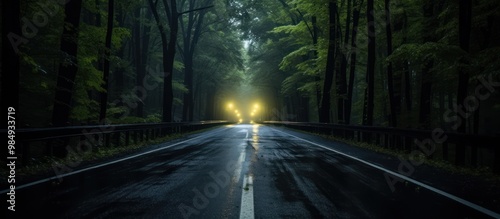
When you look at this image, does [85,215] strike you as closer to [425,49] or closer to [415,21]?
[425,49]

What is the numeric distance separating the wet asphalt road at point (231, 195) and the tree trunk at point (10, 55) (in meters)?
3.24

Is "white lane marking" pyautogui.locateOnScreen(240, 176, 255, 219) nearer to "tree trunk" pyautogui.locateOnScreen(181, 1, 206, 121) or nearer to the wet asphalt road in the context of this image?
the wet asphalt road

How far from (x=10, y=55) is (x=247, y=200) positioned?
26.5ft

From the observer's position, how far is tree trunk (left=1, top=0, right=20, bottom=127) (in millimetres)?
9664

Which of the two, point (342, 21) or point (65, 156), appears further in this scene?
point (342, 21)

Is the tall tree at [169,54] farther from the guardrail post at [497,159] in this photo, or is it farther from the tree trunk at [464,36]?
the guardrail post at [497,159]

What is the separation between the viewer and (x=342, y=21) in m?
30.5

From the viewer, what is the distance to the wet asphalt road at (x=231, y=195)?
496 centimetres

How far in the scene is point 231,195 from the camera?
5980 millimetres

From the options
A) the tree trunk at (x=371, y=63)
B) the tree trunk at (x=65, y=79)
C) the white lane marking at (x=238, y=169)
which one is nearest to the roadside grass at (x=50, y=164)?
the tree trunk at (x=65, y=79)

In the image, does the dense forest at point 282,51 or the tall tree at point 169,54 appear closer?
the dense forest at point 282,51

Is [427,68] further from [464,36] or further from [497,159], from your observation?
[497,159]

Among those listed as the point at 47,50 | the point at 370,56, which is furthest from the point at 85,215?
the point at 370,56

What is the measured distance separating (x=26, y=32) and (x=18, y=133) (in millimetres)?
6484
